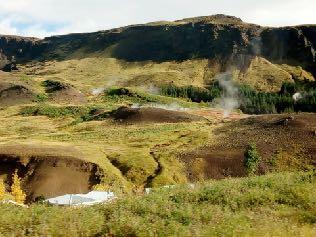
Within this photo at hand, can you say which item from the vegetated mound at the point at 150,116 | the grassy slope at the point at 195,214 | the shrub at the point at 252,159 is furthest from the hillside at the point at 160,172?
the vegetated mound at the point at 150,116

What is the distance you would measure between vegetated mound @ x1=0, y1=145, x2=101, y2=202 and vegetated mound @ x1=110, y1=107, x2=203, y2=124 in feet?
189

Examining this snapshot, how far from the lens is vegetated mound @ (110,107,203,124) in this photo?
15100 centimetres

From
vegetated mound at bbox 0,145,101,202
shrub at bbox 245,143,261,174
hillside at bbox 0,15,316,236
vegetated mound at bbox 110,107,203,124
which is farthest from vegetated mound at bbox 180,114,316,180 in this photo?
vegetated mound at bbox 110,107,203,124

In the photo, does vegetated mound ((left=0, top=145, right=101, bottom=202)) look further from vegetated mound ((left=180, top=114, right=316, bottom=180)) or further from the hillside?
vegetated mound ((left=180, top=114, right=316, bottom=180))

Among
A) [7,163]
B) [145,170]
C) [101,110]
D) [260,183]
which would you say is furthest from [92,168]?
[101,110]

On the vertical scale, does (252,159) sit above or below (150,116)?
above

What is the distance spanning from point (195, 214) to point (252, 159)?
68.7 m

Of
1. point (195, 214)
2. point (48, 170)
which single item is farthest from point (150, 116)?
point (195, 214)

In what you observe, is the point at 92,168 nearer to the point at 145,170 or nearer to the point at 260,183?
the point at 145,170

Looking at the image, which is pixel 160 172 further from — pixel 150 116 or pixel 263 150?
pixel 150 116

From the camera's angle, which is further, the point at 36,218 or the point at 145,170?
the point at 145,170

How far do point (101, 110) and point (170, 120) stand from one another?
1626 inches

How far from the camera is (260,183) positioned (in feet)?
80.5

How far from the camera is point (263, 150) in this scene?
90.8 m
